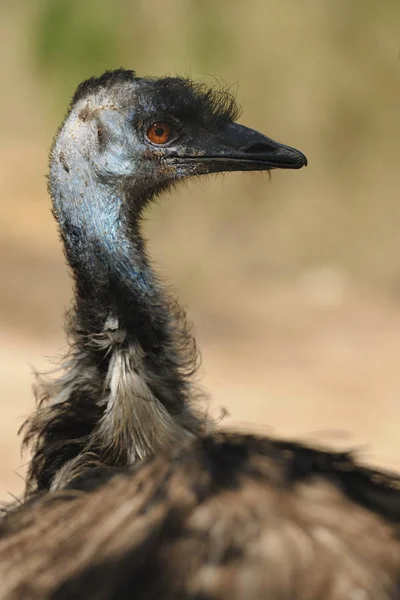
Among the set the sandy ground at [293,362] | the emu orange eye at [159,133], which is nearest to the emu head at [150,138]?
the emu orange eye at [159,133]

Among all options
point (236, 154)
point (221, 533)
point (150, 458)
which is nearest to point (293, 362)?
point (236, 154)

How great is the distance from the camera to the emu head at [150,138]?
3047 millimetres

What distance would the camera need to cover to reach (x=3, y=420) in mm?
5957

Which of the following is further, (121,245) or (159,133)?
(159,133)

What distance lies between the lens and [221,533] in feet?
5.24

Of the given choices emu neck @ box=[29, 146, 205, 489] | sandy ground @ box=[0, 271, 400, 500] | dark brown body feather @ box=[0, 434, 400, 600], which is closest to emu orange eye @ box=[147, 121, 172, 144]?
emu neck @ box=[29, 146, 205, 489]

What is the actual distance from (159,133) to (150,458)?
1486 millimetres

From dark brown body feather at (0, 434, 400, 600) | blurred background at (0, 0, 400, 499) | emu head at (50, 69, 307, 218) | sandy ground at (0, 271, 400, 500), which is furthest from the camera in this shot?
blurred background at (0, 0, 400, 499)

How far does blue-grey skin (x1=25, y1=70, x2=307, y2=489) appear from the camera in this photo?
2672 mm

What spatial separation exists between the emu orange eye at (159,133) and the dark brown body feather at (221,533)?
→ 146cm

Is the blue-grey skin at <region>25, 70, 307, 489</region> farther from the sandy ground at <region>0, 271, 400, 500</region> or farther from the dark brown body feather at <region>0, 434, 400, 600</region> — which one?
the sandy ground at <region>0, 271, 400, 500</region>

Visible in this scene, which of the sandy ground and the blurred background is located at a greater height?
the blurred background

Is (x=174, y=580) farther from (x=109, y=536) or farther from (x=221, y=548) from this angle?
(x=109, y=536)

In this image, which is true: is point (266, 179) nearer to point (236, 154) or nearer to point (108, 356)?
point (236, 154)
